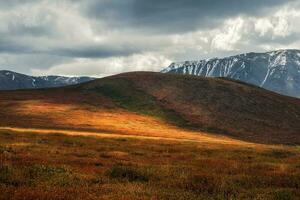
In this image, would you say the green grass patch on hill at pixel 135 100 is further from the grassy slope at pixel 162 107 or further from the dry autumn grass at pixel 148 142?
the dry autumn grass at pixel 148 142

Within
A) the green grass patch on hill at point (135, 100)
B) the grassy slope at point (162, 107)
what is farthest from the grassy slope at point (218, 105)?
the green grass patch on hill at point (135, 100)

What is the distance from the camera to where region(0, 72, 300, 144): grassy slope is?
10006cm

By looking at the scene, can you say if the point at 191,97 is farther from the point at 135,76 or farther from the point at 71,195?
the point at 71,195

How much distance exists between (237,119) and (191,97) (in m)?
20.6

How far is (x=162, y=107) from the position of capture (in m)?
126

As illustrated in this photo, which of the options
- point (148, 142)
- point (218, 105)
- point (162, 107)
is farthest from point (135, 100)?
point (148, 142)

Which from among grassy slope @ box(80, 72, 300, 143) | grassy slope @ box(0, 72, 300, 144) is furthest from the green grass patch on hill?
grassy slope @ box(80, 72, 300, 143)

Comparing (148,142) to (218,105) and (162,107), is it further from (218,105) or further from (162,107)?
(218,105)

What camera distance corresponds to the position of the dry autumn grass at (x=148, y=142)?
645 inches

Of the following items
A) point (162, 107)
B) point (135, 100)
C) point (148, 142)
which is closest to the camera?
point (148, 142)

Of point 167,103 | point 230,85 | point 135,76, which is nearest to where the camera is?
point 167,103

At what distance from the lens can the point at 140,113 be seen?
11956 cm

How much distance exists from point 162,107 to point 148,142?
72.1 m

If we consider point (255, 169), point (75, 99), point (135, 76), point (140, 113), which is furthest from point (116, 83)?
point (255, 169)
